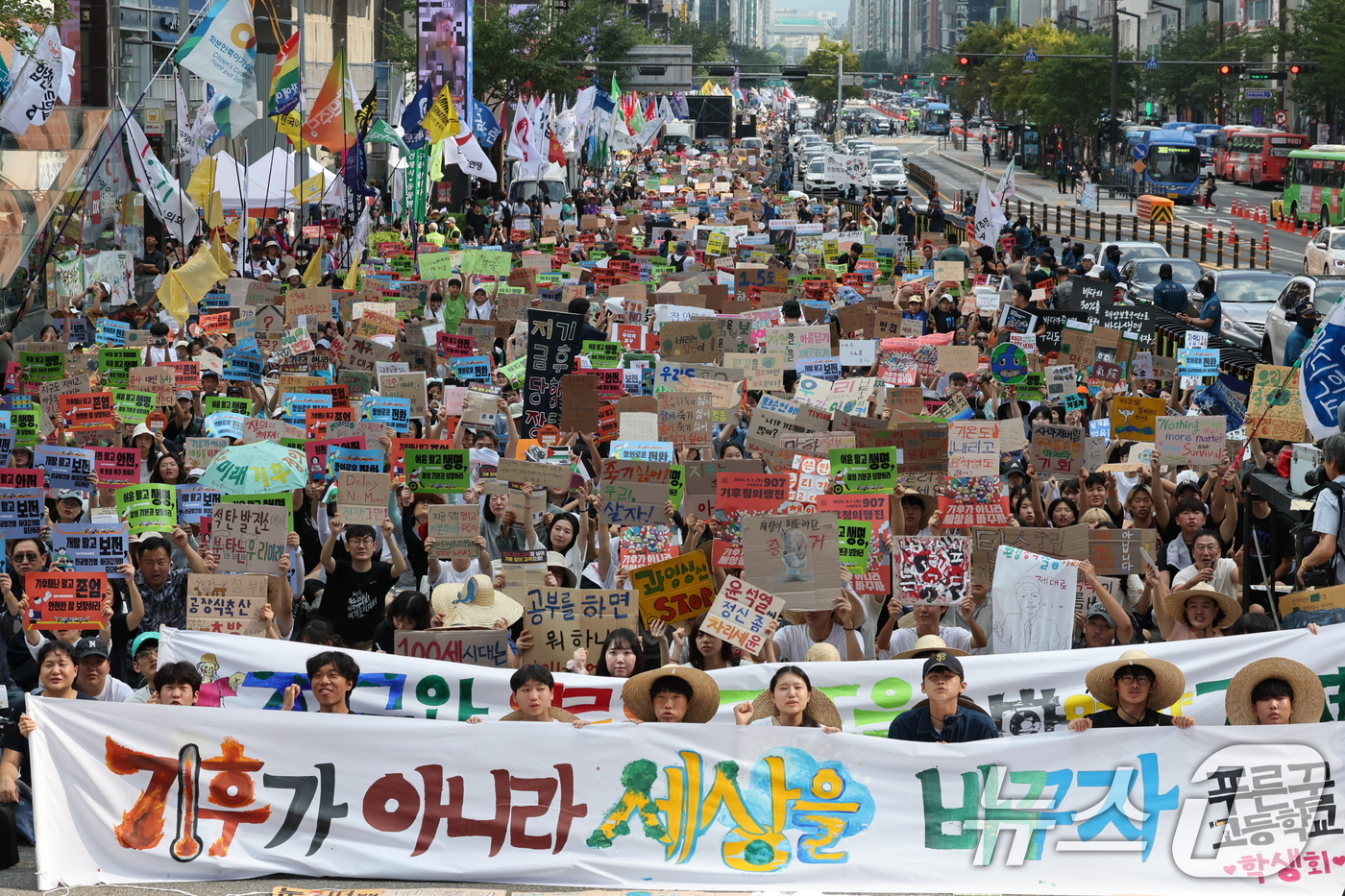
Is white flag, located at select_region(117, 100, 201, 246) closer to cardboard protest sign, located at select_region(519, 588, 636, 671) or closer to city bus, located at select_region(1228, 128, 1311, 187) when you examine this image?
cardboard protest sign, located at select_region(519, 588, 636, 671)

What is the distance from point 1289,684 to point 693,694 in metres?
2.25

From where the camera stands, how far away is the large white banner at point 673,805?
6.38m

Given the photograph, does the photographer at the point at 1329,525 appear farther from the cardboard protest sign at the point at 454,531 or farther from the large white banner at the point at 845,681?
the cardboard protest sign at the point at 454,531

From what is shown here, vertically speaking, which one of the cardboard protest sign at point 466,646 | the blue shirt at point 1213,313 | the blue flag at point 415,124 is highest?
the blue flag at point 415,124

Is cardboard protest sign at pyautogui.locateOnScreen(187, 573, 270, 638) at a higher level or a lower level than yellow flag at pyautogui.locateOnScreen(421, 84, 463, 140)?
lower

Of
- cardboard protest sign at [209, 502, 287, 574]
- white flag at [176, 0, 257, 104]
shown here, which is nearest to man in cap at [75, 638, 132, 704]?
cardboard protest sign at [209, 502, 287, 574]

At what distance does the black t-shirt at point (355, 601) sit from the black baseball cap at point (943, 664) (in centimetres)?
295

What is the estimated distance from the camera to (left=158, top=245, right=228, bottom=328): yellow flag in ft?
59.9

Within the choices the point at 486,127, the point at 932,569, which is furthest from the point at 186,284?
the point at 486,127

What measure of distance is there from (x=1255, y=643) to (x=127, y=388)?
352 inches

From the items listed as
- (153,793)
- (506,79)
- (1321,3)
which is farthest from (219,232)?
(1321,3)

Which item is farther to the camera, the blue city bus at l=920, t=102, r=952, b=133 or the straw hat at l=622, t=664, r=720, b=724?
the blue city bus at l=920, t=102, r=952, b=133

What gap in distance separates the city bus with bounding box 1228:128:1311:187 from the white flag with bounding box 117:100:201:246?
4209 cm

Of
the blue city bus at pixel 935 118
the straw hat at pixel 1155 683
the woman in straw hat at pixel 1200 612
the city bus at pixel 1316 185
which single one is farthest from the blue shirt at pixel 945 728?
the blue city bus at pixel 935 118
